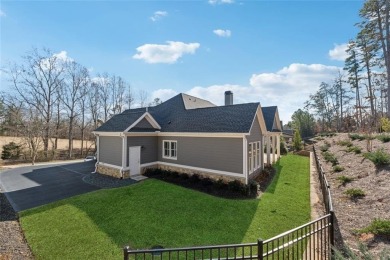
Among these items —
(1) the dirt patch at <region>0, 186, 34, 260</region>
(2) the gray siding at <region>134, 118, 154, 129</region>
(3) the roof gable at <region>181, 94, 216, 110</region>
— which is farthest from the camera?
(3) the roof gable at <region>181, 94, 216, 110</region>

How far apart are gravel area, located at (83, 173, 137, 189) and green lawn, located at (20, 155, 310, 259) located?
42.8 inches

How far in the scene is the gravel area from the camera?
12209mm

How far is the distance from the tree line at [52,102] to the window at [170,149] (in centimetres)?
1787

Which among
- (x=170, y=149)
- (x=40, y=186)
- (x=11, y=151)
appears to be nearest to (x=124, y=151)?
(x=170, y=149)

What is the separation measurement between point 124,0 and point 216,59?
7.05 meters

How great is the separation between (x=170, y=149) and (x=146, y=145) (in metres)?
1.76

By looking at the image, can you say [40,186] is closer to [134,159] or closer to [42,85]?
[134,159]

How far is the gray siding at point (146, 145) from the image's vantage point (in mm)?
14179

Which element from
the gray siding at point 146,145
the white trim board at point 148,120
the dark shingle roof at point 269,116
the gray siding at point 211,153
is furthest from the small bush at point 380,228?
the dark shingle roof at point 269,116

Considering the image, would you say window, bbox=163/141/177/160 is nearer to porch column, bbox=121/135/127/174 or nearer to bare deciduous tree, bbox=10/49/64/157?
porch column, bbox=121/135/127/174

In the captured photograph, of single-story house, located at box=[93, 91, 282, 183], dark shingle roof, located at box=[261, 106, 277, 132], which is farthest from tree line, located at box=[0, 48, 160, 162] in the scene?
dark shingle roof, located at box=[261, 106, 277, 132]

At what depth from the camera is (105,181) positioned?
13148mm

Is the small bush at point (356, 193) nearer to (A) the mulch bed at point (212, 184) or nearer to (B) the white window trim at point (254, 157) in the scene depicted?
(A) the mulch bed at point (212, 184)

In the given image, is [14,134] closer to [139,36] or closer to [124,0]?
[139,36]
